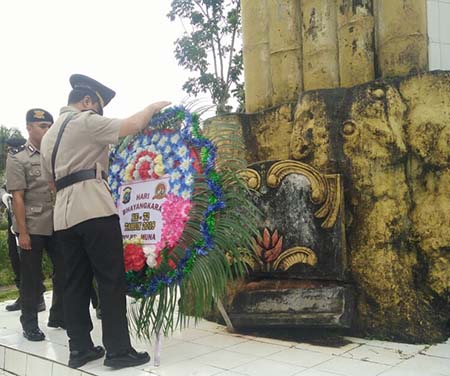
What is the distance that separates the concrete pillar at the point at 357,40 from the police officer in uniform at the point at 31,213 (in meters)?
2.39

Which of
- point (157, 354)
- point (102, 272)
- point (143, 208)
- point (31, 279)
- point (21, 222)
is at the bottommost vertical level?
point (157, 354)

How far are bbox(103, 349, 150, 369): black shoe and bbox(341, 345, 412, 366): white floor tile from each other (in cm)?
122

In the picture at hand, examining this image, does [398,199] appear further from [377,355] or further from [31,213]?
[31,213]

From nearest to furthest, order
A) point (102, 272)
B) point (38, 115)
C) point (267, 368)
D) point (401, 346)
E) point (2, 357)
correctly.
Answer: point (267, 368)
point (102, 272)
point (401, 346)
point (2, 357)
point (38, 115)

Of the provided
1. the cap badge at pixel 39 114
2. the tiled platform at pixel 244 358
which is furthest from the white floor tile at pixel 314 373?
the cap badge at pixel 39 114

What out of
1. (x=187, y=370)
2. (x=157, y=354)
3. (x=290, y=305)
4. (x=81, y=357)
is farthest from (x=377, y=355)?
(x=81, y=357)

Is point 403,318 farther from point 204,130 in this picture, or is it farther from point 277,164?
point 204,130

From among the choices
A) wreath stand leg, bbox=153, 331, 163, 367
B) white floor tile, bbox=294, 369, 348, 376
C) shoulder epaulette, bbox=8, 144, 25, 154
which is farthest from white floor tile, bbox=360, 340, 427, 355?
shoulder epaulette, bbox=8, 144, 25, 154

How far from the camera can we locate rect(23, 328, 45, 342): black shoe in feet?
12.3

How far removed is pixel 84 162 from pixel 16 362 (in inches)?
62.5

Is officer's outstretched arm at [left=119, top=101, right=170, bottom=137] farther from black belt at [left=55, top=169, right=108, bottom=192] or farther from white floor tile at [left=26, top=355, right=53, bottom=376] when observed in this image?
white floor tile at [left=26, top=355, right=53, bottom=376]

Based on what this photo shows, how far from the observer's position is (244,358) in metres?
3.04

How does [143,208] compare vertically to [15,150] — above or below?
below

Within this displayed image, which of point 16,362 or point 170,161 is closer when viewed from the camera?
point 170,161
